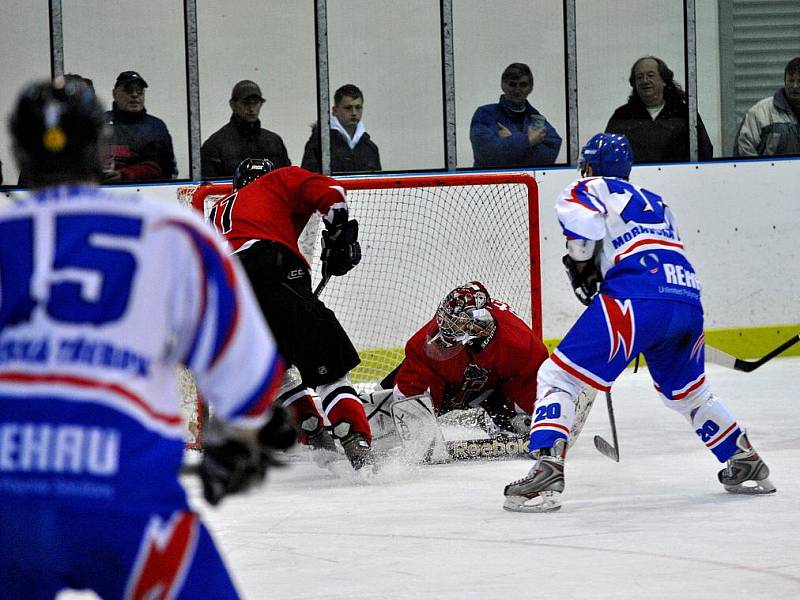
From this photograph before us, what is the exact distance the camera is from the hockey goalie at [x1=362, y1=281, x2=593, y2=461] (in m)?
5.11

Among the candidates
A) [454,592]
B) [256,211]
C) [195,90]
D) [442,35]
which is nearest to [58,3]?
[195,90]

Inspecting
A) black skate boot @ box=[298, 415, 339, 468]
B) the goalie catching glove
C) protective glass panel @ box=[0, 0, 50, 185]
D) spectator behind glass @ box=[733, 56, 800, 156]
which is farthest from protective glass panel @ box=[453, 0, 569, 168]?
the goalie catching glove

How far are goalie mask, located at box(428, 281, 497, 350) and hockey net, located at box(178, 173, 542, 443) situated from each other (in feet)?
5.19

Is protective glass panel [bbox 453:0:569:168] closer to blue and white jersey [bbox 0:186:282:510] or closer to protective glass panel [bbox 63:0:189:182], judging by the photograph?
protective glass panel [bbox 63:0:189:182]

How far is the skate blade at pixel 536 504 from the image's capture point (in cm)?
409

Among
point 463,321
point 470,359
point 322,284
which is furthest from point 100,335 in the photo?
point 322,284

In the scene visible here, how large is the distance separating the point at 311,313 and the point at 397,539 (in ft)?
4.11

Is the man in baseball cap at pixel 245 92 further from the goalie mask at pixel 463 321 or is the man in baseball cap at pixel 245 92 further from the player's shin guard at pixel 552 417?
the player's shin guard at pixel 552 417

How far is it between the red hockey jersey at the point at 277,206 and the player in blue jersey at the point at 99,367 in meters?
3.21

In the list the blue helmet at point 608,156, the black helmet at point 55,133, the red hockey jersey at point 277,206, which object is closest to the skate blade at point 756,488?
the blue helmet at point 608,156

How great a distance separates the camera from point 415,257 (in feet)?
23.3

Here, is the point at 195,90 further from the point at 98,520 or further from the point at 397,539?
the point at 98,520

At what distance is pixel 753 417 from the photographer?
5969mm

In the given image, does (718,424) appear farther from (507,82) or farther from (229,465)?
(507,82)
